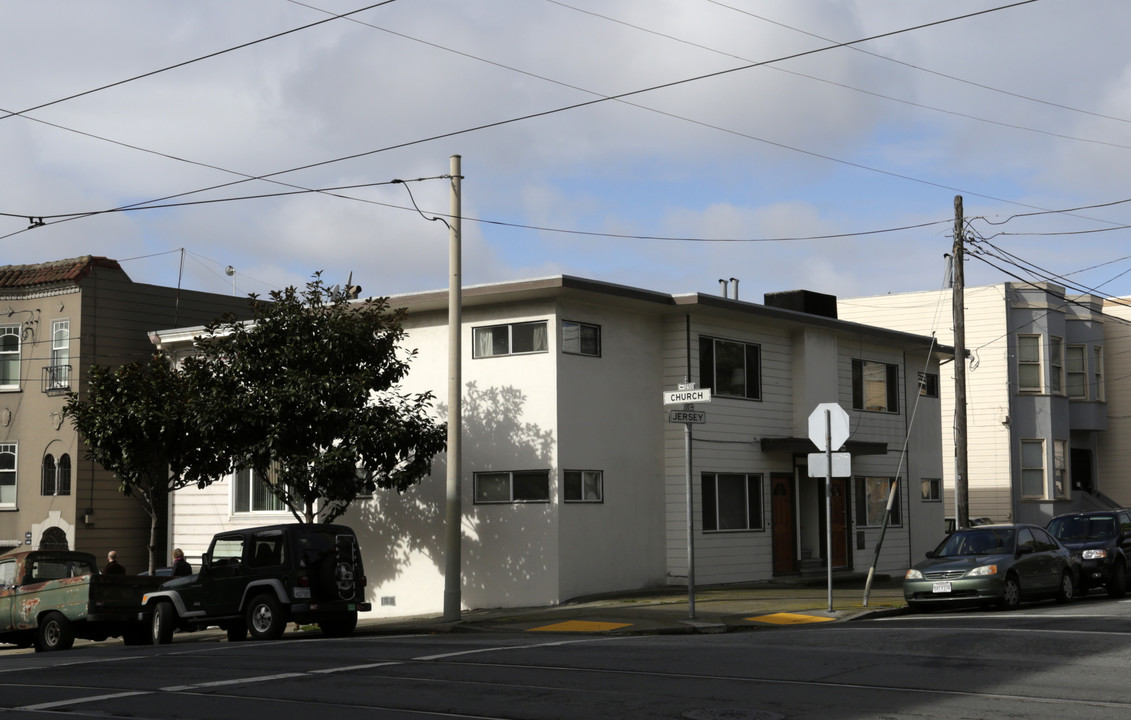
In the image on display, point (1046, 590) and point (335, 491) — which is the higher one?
point (335, 491)

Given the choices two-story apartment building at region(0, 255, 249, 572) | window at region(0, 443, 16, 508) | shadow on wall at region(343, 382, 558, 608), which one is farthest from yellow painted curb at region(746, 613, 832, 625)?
window at region(0, 443, 16, 508)

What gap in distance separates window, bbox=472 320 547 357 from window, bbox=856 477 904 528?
1105 cm

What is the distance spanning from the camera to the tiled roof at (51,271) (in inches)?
1278

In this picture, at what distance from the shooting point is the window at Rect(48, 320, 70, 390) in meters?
32.6

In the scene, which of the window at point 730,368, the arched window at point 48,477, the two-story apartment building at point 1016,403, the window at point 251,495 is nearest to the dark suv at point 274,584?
the window at point 251,495

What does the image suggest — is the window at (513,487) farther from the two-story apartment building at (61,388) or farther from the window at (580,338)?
the two-story apartment building at (61,388)

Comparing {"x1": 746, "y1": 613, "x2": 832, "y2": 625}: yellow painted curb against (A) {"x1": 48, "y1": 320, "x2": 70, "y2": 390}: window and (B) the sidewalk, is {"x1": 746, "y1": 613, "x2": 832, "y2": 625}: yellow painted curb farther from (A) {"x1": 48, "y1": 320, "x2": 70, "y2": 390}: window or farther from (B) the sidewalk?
(A) {"x1": 48, "y1": 320, "x2": 70, "y2": 390}: window

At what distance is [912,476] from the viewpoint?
33281mm

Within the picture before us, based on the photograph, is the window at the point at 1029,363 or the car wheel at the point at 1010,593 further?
the window at the point at 1029,363

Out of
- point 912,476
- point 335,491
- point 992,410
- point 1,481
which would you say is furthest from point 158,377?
point 992,410

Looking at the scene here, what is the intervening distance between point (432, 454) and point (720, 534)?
6.80 metres

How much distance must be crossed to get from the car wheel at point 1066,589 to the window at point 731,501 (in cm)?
720

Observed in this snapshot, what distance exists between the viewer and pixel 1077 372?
147 feet

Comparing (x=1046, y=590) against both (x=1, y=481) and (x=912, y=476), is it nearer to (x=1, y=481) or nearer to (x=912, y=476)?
(x=912, y=476)
